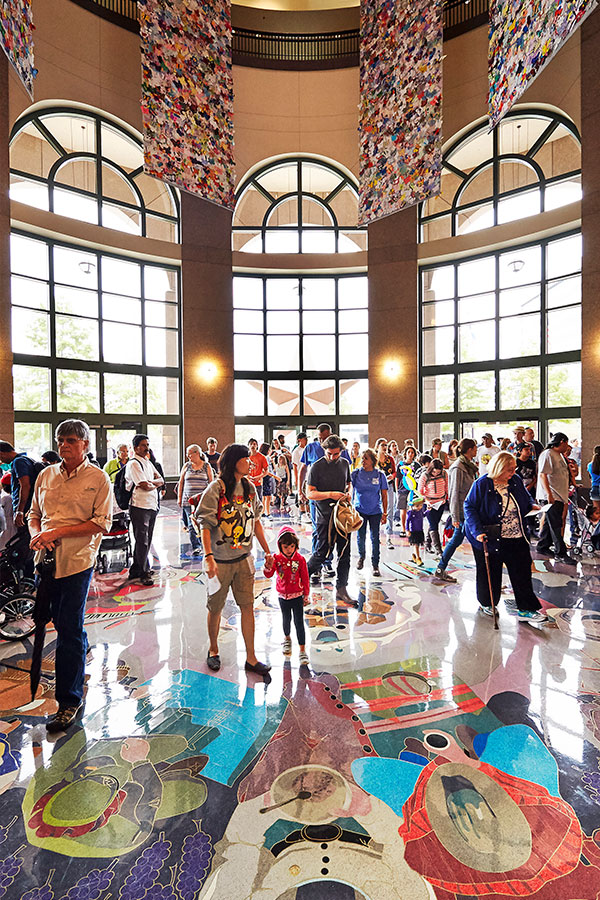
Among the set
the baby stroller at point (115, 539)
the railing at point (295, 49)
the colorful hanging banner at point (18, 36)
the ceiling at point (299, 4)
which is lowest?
the baby stroller at point (115, 539)

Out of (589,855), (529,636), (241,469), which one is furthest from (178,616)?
(589,855)

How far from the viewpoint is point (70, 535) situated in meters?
2.86

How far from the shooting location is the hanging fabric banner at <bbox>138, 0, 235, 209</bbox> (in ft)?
35.2

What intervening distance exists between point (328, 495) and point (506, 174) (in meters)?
13.0

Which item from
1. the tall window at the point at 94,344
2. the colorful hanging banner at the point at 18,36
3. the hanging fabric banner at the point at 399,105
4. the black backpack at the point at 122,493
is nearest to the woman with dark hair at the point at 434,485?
the black backpack at the point at 122,493

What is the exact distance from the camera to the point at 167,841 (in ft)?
6.59

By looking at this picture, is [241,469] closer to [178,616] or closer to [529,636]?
[178,616]

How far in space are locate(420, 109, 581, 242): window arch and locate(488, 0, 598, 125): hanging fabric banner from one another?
139 inches

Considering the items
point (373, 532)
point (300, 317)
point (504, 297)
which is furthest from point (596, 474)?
point (300, 317)

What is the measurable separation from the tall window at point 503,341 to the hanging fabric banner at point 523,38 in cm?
428

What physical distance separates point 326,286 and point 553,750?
577 inches

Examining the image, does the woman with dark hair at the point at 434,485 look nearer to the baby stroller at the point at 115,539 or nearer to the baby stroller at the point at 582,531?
the baby stroller at the point at 582,531

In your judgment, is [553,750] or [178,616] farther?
[178,616]

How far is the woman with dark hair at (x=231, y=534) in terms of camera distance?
10.8 feet
